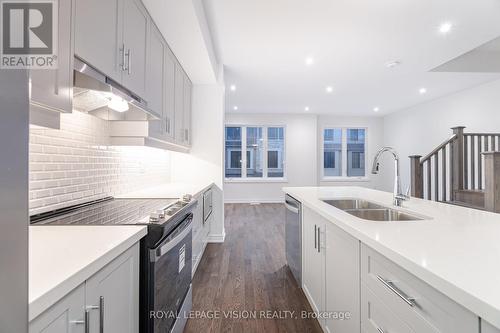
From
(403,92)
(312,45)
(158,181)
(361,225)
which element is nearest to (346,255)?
(361,225)

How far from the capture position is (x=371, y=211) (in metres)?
1.96

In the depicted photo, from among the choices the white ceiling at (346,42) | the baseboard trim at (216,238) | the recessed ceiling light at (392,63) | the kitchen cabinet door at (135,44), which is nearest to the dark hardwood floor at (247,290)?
the baseboard trim at (216,238)

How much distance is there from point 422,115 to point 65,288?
7.93 metres

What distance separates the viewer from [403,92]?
221 inches

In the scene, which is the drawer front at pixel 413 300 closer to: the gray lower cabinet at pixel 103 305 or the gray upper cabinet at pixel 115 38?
the gray lower cabinet at pixel 103 305

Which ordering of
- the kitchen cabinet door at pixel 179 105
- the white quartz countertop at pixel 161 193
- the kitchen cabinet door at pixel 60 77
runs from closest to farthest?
the kitchen cabinet door at pixel 60 77 < the white quartz countertop at pixel 161 193 < the kitchen cabinet door at pixel 179 105

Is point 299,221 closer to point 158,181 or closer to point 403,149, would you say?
point 158,181

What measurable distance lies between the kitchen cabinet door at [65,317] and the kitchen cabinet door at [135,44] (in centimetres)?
130

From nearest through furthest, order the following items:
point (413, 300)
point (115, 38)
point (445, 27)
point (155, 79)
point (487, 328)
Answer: point (487, 328) → point (413, 300) → point (115, 38) → point (155, 79) → point (445, 27)

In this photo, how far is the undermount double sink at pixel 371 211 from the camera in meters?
1.67

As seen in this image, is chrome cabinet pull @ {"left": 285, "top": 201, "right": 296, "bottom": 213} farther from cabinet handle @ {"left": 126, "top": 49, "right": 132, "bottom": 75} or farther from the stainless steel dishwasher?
cabinet handle @ {"left": 126, "top": 49, "right": 132, "bottom": 75}

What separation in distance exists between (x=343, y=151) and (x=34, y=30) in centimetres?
844

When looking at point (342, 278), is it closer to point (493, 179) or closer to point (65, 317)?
point (65, 317)

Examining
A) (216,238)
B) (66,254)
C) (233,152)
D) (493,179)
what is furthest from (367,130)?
(66,254)
